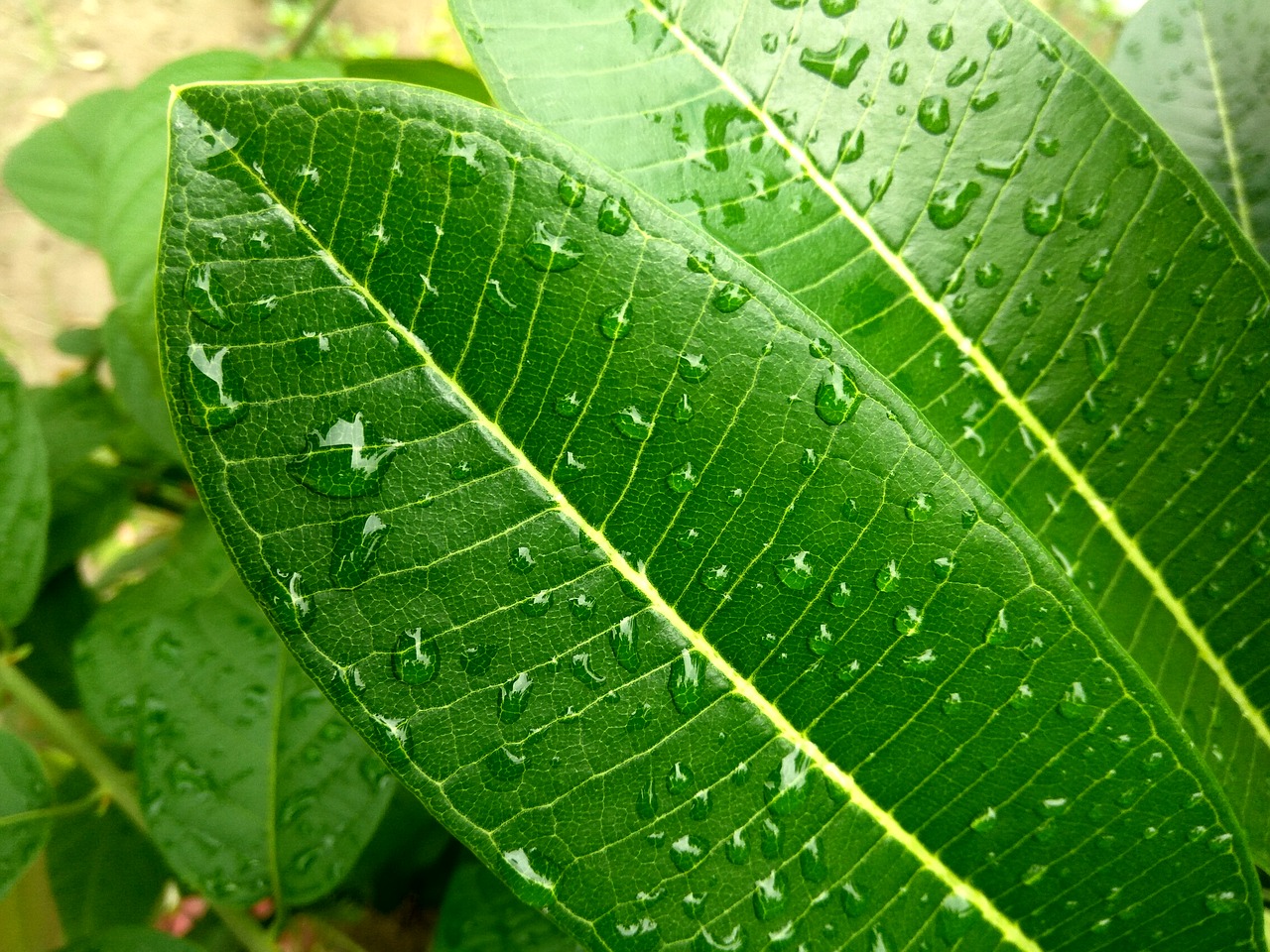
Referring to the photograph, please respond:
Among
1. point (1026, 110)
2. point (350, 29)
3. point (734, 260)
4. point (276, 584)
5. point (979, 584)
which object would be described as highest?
point (1026, 110)

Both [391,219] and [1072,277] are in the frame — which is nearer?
[391,219]

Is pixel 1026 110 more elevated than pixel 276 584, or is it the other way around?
pixel 1026 110

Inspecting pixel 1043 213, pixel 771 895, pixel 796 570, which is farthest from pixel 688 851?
pixel 1043 213

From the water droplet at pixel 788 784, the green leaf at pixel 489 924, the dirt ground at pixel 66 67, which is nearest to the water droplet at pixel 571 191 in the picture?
the water droplet at pixel 788 784

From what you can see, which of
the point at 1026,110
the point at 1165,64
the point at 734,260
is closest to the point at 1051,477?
the point at 1026,110

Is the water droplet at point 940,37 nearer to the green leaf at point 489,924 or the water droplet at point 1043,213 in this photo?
the water droplet at point 1043,213

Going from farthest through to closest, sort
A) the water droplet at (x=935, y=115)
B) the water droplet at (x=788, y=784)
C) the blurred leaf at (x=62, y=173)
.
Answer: the blurred leaf at (x=62, y=173)
the water droplet at (x=935, y=115)
the water droplet at (x=788, y=784)

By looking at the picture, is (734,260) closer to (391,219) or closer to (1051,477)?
(391,219)

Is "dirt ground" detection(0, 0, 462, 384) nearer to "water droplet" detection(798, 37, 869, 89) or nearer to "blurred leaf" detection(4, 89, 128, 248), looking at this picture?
"blurred leaf" detection(4, 89, 128, 248)
